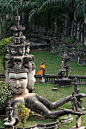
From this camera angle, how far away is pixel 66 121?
14.2 metres

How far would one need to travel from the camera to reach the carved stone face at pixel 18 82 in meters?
13.9

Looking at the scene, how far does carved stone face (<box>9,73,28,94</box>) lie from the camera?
13.9m

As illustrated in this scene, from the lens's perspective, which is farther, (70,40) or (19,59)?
(70,40)

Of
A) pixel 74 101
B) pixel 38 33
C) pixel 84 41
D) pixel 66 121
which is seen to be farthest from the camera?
pixel 38 33

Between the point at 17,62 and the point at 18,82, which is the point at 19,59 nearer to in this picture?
the point at 17,62

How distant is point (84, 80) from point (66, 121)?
861 cm

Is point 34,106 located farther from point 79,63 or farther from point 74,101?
point 79,63

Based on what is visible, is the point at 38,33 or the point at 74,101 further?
the point at 38,33

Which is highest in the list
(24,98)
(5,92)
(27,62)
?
(27,62)

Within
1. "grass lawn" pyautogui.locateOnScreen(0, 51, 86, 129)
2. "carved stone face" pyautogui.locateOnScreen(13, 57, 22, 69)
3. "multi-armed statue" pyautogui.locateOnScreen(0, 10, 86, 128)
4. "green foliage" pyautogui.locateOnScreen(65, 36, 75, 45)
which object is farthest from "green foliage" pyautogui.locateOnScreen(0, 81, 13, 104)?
"green foliage" pyautogui.locateOnScreen(65, 36, 75, 45)

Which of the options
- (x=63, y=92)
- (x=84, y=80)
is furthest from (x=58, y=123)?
(x=84, y=80)

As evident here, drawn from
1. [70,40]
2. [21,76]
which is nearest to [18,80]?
A: [21,76]

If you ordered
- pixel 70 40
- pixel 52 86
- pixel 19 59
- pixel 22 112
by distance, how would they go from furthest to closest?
pixel 70 40 → pixel 52 86 → pixel 19 59 → pixel 22 112

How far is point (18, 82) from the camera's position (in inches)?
547
